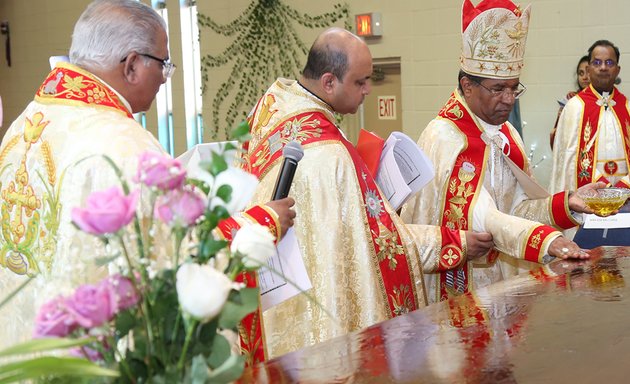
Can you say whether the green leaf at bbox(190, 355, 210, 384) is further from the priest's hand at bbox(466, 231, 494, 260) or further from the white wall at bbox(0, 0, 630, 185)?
the white wall at bbox(0, 0, 630, 185)

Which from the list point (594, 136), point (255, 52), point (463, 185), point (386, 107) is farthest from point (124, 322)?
point (255, 52)

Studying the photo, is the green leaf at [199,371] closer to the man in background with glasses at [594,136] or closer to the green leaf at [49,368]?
the green leaf at [49,368]

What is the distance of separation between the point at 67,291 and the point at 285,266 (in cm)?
130

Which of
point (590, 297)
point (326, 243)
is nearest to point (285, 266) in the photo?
point (326, 243)

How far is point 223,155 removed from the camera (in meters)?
1.11

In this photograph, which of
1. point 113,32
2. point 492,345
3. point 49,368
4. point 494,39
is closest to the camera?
point 49,368

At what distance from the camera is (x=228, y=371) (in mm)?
1054

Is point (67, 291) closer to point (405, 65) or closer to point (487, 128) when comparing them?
point (487, 128)

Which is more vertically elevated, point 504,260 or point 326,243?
point 326,243

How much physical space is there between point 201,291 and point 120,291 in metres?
0.09

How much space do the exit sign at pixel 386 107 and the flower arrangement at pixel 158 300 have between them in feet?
18.5

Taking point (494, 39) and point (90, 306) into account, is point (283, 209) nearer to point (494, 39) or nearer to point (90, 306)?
point (90, 306)

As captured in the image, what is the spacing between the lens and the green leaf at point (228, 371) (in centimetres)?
104

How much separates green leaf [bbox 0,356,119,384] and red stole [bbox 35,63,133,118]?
1170 mm
